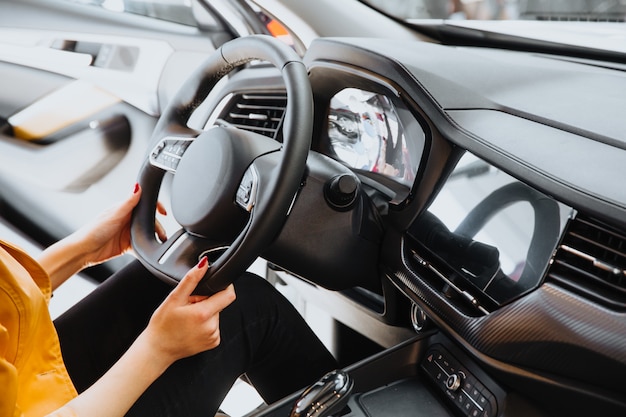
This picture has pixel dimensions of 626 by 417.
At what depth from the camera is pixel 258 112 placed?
1.50m

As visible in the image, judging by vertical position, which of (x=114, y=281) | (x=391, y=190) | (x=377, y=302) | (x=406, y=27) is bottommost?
(x=114, y=281)

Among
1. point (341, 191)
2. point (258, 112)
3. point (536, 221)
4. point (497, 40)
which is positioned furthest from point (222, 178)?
point (497, 40)

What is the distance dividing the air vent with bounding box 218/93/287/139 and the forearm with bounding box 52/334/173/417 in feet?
2.06

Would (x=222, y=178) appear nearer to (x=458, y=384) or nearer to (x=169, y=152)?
(x=169, y=152)

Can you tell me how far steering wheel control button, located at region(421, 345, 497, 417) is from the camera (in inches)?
35.0

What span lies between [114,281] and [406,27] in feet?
3.16

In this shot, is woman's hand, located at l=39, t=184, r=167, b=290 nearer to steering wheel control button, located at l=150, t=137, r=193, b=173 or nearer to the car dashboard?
→ steering wheel control button, located at l=150, t=137, r=193, b=173

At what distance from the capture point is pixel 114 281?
3.78 ft

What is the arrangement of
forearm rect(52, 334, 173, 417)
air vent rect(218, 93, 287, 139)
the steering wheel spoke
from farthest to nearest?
air vent rect(218, 93, 287, 139) → the steering wheel spoke → forearm rect(52, 334, 173, 417)

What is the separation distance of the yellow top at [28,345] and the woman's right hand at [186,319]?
134 millimetres

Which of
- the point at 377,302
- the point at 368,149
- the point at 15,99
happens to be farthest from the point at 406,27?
the point at 15,99

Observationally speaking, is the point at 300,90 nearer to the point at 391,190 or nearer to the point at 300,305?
the point at 391,190

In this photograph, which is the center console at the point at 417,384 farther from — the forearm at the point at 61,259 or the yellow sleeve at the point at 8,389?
the forearm at the point at 61,259

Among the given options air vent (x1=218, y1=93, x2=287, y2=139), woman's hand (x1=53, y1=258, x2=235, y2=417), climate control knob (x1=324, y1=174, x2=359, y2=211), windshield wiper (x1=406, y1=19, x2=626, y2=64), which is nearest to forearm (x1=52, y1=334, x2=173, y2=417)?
woman's hand (x1=53, y1=258, x2=235, y2=417)
